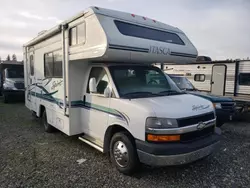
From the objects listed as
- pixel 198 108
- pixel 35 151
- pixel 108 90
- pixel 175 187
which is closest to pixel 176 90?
pixel 198 108

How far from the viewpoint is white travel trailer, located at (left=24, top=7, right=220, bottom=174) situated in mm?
3371

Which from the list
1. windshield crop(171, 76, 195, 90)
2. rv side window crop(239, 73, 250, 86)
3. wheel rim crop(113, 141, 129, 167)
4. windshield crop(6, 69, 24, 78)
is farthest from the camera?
windshield crop(6, 69, 24, 78)

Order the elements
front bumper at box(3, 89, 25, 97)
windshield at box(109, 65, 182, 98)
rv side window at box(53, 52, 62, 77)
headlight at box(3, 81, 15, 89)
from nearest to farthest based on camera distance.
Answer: windshield at box(109, 65, 182, 98) < rv side window at box(53, 52, 62, 77) < front bumper at box(3, 89, 25, 97) < headlight at box(3, 81, 15, 89)

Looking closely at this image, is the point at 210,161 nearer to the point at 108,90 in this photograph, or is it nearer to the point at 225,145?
the point at 225,145

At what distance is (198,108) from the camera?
376 cm

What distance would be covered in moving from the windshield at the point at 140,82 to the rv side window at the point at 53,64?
5.84ft

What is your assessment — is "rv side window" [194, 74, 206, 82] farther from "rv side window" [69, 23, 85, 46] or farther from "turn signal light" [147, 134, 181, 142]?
"turn signal light" [147, 134, 181, 142]

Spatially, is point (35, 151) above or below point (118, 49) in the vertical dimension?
below

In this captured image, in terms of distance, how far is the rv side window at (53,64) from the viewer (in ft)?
17.7

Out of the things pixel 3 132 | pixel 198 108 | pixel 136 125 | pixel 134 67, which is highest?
pixel 134 67

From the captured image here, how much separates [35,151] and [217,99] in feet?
18.0

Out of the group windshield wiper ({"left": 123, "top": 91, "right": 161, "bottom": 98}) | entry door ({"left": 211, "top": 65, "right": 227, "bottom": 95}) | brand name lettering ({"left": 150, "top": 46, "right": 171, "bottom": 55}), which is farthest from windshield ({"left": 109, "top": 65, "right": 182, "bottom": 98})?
entry door ({"left": 211, "top": 65, "right": 227, "bottom": 95})

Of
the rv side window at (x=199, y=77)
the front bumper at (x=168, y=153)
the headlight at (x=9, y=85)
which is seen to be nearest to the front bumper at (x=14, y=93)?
the headlight at (x=9, y=85)

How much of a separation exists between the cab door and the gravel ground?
25.2 inches
